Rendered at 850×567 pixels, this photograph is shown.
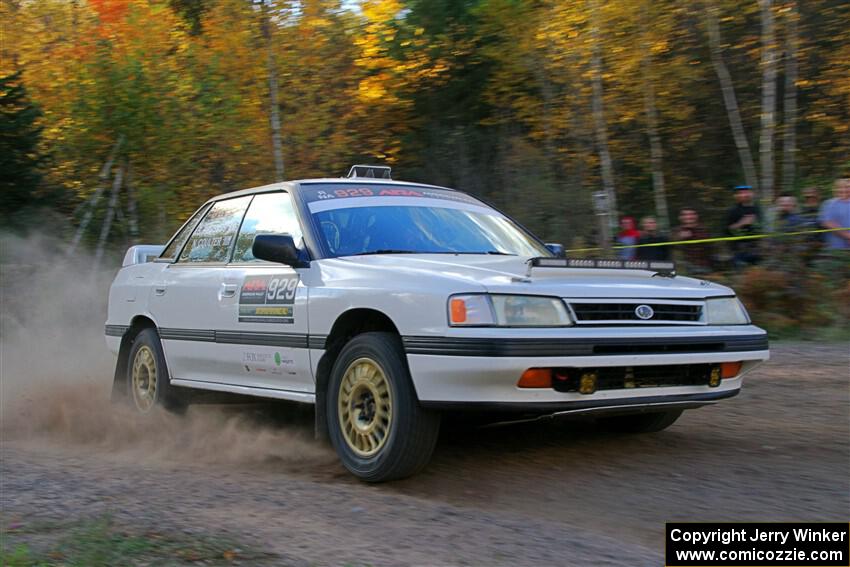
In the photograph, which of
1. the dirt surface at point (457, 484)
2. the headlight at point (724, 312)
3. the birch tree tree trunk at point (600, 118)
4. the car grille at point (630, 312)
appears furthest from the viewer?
the birch tree tree trunk at point (600, 118)

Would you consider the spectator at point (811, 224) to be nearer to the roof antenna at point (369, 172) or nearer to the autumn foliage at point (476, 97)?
the autumn foliage at point (476, 97)

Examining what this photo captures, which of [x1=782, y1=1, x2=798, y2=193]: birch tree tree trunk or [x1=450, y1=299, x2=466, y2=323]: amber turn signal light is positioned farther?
[x1=782, y1=1, x2=798, y2=193]: birch tree tree trunk

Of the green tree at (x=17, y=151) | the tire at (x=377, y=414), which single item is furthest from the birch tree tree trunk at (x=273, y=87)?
the tire at (x=377, y=414)

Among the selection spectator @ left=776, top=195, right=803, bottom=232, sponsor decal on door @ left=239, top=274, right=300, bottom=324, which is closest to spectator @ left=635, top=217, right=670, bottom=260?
spectator @ left=776, top=195, right=803, bottom=232

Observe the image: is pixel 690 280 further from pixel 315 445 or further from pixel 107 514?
pixel 107 514

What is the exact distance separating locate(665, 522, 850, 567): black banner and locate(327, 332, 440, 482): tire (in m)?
1.37

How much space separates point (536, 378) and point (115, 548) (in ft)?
6.53

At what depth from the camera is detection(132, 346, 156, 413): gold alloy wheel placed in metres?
7.16

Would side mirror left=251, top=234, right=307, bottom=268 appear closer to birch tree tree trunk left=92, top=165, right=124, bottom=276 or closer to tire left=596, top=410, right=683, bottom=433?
tire left=596, top=410, right=683, bottom=433

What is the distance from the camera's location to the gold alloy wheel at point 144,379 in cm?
716

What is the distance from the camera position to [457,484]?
4.96m

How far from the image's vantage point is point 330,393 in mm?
5242

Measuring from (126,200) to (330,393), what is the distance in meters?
15.3

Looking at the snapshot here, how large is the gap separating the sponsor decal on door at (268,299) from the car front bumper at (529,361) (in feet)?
3.78
